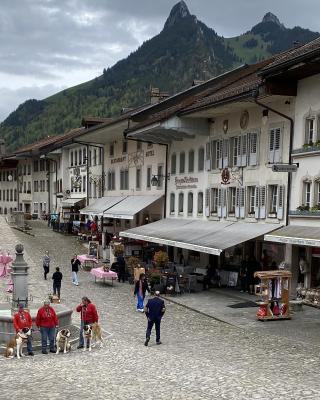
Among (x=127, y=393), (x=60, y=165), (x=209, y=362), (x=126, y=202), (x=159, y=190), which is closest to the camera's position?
→ (x=127, y=393)

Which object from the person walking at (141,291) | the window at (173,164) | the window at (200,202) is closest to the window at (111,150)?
the window at (173,164)

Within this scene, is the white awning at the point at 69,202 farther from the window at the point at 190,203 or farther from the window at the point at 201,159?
the window at the point at 201,159

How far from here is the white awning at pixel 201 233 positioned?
2498cm

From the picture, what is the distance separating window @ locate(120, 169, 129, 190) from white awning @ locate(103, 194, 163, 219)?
1.62 m

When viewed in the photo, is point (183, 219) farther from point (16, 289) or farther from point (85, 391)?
point (85, 391)

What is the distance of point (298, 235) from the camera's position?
22.2 meters

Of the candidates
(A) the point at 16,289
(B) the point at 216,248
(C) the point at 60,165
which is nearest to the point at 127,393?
(A) the point at 16,289

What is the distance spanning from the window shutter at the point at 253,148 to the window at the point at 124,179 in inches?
765

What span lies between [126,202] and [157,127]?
10.3 meters

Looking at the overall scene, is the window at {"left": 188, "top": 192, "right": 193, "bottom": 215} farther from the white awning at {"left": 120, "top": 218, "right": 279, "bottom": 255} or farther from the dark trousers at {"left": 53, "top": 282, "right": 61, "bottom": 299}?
the dark trousers at {"left": 53, "top": 282, "right": 61, "bottom": 299}

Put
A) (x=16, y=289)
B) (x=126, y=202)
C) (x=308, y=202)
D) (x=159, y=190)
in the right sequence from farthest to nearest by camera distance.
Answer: (x=126, y=202) → (x=159, y=190) → (x=308, y=202) → (x=16, y=289)

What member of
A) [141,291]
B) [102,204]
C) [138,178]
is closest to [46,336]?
[141,291]

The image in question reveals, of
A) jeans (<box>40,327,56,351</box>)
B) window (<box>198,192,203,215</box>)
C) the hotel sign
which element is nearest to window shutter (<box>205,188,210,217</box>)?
window (<box>198,192,203,215</box>)

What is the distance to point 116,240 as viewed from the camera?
40031mm
